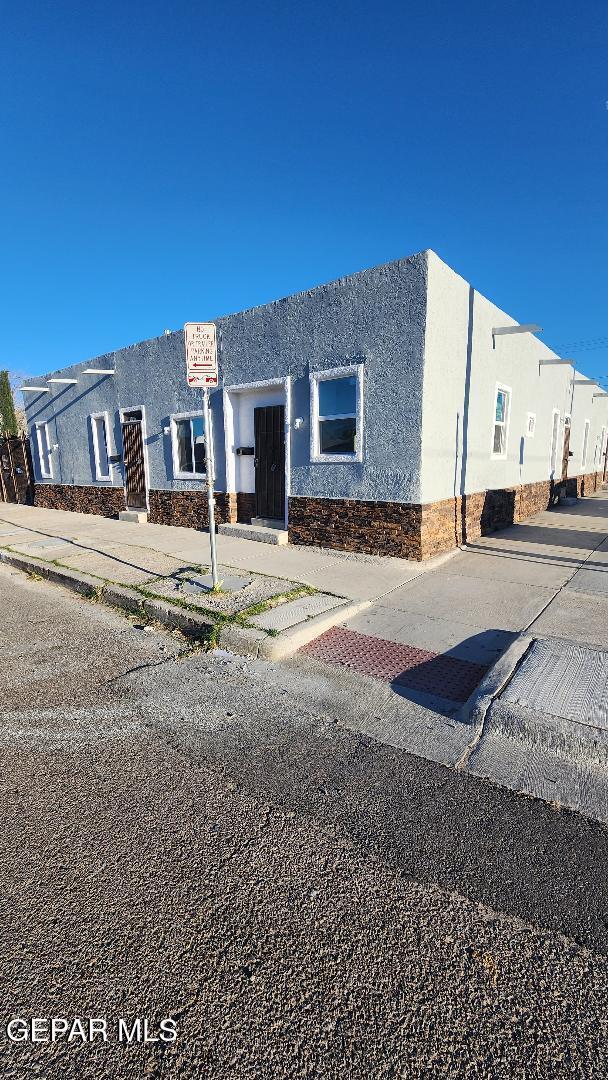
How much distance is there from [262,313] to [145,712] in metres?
7.58

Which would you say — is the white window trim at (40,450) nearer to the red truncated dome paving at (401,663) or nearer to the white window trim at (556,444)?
the red truncated dome paving at (401,663)

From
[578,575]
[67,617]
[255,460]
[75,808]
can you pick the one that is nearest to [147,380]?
[255,460]

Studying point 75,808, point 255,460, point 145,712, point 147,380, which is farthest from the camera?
point 147,380

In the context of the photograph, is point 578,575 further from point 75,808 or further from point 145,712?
point 75,808

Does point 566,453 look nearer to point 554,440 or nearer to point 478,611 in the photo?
point 554,440

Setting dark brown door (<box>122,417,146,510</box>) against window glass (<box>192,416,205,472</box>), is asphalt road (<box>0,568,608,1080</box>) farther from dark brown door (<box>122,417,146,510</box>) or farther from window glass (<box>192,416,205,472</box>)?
dark brown door (<box>122,417,146,510</box>)

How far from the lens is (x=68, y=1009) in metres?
1.52

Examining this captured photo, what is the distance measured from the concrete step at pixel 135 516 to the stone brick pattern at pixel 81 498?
711 millimetres

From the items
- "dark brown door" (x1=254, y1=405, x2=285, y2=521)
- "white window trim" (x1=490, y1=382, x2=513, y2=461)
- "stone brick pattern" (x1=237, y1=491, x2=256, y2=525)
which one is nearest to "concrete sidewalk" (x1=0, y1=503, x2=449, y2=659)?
"stone brick pattern" (x1=237, y1=491, x2=256, y2=525)

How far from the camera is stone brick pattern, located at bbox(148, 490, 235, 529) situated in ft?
33.2

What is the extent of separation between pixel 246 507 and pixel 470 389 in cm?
483

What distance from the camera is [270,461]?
9391 mm

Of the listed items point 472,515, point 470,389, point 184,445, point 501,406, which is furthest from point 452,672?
point 184,445

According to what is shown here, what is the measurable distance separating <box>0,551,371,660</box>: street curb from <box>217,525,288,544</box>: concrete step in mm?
3390
